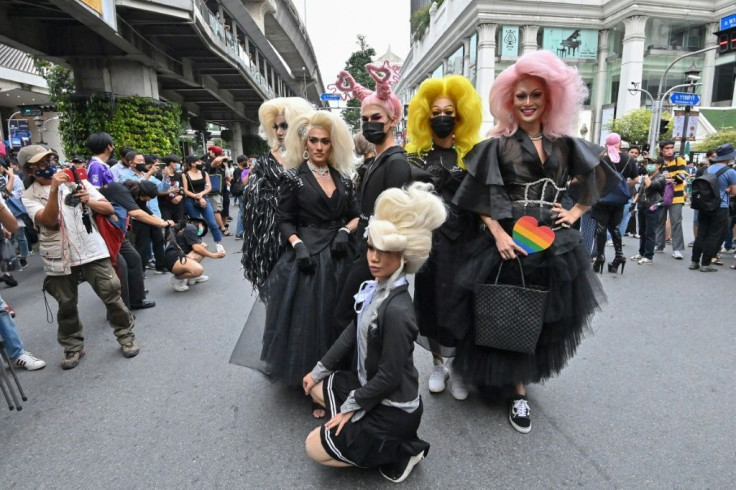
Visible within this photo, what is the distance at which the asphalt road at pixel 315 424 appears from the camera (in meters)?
2.21

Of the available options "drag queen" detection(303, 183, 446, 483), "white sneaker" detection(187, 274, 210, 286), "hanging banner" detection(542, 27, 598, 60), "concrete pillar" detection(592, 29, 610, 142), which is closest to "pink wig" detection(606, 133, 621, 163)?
"drag queen" detection(303, 183, 446, 483)

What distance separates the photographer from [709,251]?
625cm

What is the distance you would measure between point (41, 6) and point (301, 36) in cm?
2570

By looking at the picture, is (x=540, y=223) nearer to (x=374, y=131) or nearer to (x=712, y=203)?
→ (x=374, y=131)

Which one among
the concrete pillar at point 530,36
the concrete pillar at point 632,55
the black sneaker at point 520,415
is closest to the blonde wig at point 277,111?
the black sneaker at point 520,415

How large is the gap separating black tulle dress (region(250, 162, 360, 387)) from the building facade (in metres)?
35.7

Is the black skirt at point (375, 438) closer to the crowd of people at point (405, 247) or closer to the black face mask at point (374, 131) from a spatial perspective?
the crowd of people at point (405, 247)

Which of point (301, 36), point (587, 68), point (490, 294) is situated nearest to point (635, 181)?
point (490, 294)

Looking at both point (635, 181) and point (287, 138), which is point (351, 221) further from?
point (635, 181)

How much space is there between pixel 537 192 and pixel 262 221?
1.79 metres

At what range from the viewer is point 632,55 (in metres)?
35.5

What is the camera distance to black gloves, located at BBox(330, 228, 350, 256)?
2693 mm

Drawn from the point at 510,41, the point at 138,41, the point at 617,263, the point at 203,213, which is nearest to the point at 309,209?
the point at 617,263

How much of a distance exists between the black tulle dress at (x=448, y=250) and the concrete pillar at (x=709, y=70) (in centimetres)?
4885
